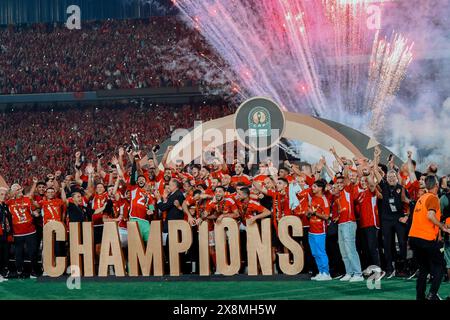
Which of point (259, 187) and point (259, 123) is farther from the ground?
point (259, 123)

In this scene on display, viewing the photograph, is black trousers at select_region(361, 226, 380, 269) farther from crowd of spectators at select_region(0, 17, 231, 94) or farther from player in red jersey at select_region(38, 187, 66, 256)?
crowd of spectators at select_region(0, 17, 231, 94)

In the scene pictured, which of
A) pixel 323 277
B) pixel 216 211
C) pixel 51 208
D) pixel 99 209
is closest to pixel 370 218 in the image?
pixel 323 277

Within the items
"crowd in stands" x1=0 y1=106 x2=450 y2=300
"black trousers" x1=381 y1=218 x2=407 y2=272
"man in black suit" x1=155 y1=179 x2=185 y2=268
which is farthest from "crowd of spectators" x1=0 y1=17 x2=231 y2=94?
"black trousers" x1=381 y1=218 x2=407 y2=272

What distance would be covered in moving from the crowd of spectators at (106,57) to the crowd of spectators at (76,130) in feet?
3.18

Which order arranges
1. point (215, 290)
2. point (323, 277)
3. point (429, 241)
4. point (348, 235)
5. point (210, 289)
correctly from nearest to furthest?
point (429, 241)
point (215, 290)
point (210, 289)
point (348, 235)
point (323, 277)

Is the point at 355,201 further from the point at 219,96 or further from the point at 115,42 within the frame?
the point at 115,42

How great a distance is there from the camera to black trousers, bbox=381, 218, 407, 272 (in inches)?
482

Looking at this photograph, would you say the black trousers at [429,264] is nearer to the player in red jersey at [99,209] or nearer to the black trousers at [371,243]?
the black trousers at [371,243]

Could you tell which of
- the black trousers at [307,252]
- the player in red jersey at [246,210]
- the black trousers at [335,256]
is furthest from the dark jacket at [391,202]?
the player in red jersey at [246,210]

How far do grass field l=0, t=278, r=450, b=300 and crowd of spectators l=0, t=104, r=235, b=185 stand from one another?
17.7m

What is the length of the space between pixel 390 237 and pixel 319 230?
3.58 feet

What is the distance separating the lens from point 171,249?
41.2ft

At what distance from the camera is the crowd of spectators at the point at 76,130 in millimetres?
30703

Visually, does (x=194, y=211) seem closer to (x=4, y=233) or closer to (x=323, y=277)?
(x=323, y=277)
